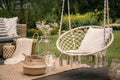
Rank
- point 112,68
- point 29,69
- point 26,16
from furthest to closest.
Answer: point 26,16 < point 29,69 < point 112,68

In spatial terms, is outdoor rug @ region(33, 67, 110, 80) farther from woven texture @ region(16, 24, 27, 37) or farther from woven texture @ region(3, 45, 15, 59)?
woven texture @ region(16, 24, 27, 37)

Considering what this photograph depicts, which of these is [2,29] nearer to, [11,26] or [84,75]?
[11,26]

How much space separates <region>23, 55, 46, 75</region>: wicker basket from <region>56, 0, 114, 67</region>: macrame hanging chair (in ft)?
1.16

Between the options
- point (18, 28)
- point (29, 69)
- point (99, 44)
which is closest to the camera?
point (29, 69)

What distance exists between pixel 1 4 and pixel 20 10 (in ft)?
2.38

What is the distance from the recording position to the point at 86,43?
543 cm

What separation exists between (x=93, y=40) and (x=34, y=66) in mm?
1151

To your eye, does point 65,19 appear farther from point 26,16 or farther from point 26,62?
point 26,62

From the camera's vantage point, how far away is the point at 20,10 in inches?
411

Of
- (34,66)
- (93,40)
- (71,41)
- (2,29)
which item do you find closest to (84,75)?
(34,66)

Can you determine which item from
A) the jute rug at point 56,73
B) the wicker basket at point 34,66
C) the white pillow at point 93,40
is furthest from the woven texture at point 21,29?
the wicker basket at point 34,66

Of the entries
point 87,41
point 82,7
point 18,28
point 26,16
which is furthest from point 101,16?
point 87,41

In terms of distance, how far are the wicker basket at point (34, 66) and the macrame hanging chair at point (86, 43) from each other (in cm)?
35

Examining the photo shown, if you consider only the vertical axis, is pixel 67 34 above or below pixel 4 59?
above
